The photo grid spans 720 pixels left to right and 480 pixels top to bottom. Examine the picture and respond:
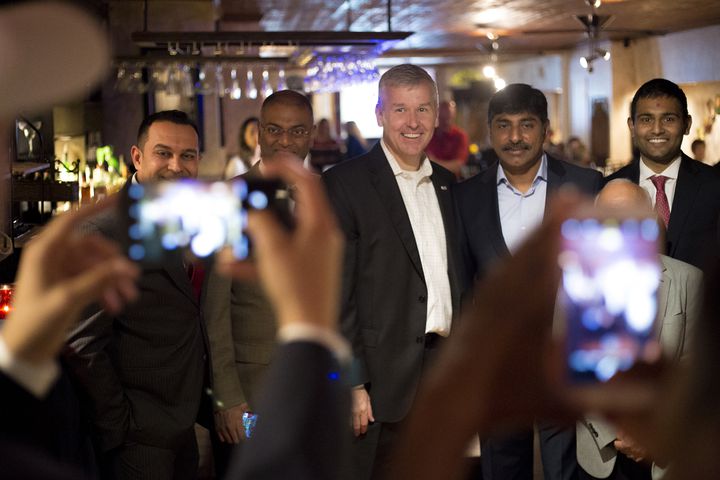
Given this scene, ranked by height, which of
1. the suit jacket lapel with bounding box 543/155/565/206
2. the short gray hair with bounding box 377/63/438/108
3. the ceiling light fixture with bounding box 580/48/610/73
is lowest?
the suit jacket lapel with bounding box 543/155/565/206

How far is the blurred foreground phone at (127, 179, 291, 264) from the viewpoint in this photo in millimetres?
1046

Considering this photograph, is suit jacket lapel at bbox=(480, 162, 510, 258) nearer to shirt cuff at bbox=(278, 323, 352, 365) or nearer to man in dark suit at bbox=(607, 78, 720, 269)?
man in dark suit at bbox=(607, 78, 720, 269)

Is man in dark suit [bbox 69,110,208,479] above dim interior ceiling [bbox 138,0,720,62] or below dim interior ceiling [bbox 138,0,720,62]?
below

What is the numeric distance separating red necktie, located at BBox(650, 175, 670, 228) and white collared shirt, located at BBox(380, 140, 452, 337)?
109 centimetres

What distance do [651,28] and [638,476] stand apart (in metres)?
10.4

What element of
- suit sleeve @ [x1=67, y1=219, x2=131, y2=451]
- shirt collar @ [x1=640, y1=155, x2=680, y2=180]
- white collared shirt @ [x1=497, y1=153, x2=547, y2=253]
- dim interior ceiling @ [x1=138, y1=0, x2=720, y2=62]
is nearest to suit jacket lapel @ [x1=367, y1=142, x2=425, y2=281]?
white collared shirt @ [x1=497, y1=153, x2=547, y2=253]

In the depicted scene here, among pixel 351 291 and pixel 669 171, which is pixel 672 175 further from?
pixel 351 291

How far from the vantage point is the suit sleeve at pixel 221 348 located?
3209 mm

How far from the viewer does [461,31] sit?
12641 mm

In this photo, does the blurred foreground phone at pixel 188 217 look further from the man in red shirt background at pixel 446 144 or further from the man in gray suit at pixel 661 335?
the man in red shirt background at pixel 446 144

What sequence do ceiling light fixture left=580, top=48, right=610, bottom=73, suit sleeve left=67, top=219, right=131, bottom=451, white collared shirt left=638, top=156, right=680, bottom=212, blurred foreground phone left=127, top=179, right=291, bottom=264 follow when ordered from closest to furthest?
blurred foreground phone left=127, top=179, right=291, bottom=264, suit sleeve left=67, top=219, right=131, bottom=451, white collared shirt left=638, top=156, right=680, bottom=212, ceiling light fixture left=580, top=48, right=610, bottom=73

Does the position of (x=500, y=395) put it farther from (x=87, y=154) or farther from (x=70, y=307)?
(x=87, y=154)

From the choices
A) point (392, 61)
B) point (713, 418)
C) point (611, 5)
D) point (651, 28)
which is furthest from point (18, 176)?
point (392, 61)

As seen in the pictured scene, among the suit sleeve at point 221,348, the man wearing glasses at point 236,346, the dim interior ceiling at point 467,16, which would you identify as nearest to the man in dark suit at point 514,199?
the man wearing glasses at point 236,346
